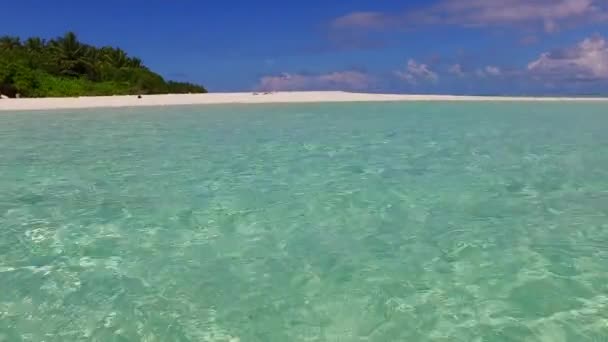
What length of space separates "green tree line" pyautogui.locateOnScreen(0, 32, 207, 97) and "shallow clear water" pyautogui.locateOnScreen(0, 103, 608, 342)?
28.2 m

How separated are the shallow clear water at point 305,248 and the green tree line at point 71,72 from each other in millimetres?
28229

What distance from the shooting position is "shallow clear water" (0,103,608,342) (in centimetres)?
325

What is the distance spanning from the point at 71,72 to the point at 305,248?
140ft

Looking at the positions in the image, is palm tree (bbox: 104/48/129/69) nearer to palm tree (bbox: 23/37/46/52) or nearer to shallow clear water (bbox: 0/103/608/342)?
palm tree (bbox: 23/37/46/52)

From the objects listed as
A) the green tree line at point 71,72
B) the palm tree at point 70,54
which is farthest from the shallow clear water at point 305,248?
the palm tree at point 70,54

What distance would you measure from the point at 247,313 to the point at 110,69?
146 ft

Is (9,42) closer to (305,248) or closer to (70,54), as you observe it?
(70,54)

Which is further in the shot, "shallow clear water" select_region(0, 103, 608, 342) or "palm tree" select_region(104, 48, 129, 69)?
"palm tree" select_region(104, 48, 129, 69)

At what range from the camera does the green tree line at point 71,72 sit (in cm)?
3391

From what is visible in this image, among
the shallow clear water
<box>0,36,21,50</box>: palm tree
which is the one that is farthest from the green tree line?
the shallow clear water

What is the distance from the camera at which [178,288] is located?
3.77 meters

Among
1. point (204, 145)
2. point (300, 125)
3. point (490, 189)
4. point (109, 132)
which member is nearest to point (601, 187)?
point (490, 189)

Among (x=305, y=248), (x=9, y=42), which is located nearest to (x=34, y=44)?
(x=9, y=42)

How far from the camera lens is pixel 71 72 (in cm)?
4203
